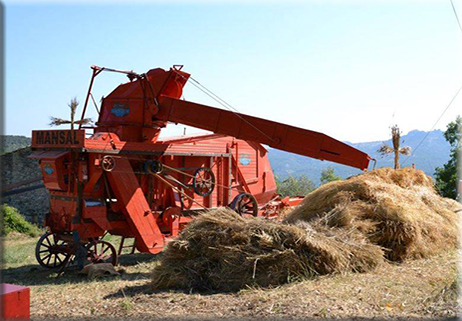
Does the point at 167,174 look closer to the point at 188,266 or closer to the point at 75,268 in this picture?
the point at 75,268

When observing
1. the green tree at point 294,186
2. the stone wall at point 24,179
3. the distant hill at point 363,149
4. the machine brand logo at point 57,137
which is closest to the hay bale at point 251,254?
the machine brand logo at point 57,137

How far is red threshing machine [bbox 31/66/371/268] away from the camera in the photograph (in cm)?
933

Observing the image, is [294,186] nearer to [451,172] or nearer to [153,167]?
[451,172]

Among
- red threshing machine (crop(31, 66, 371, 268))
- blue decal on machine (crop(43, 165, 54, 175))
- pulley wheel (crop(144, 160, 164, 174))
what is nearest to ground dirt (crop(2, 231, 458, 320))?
red threshing machine (crop(31, 66, 371, 268))

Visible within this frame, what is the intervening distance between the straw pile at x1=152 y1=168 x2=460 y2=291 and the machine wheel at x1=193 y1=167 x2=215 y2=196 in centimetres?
261

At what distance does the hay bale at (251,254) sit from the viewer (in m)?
7.02

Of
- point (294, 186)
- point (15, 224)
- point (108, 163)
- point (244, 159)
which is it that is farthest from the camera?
point (294, 186)

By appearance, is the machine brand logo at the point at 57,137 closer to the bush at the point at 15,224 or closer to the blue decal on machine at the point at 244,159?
the blue decal on machine at the point at 244,159

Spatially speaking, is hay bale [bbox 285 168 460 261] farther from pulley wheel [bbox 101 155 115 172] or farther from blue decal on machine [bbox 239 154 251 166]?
pulley wheel [bbox 101 155 115 172]

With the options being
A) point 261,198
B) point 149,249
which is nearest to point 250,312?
point 149,249

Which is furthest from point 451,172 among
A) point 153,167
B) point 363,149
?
point 363,149

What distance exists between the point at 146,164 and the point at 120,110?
152cm

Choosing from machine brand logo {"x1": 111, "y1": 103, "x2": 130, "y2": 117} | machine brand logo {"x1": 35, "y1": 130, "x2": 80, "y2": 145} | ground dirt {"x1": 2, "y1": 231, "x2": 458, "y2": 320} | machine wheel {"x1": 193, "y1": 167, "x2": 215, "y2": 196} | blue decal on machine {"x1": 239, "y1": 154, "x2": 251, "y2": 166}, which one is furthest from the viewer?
blue decal on machine {"x1": 239, "y1": 154, "x2": 251, "y2": 166}

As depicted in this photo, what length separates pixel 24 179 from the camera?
17688mm
